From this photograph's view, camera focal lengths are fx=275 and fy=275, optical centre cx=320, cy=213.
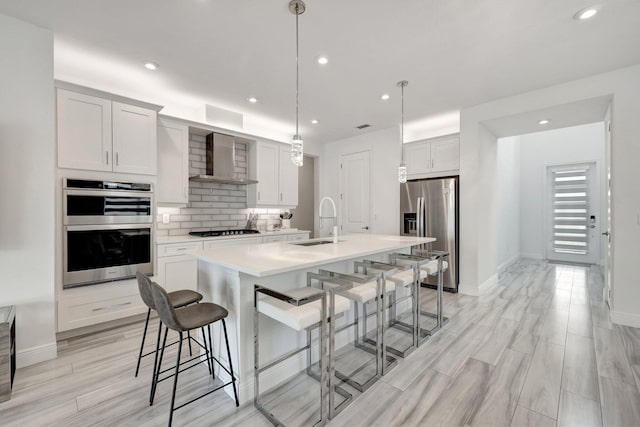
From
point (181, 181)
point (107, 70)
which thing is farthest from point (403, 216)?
point (107, 70)

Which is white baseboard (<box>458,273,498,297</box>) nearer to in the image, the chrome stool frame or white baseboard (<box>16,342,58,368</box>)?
the chrome stool frame

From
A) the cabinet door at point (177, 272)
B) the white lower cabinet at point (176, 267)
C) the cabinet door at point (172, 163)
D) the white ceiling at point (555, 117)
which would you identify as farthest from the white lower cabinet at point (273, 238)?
the white ceiling at point (555, 117)

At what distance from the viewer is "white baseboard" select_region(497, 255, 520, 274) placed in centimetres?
542

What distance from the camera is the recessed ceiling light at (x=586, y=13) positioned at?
199cm

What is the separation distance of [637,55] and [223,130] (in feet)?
15.4

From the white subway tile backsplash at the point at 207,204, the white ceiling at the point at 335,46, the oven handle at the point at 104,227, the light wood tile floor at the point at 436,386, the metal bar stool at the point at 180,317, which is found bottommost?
the light wood tile floor at the point at 436,386

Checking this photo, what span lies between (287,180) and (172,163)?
1942 mm

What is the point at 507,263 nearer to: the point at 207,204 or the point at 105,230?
the point at 207,204

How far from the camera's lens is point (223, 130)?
406cm

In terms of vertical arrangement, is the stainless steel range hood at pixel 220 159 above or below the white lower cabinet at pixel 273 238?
above

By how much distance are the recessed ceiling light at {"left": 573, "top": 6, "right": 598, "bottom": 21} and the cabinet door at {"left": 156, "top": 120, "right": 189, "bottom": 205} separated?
13.3ft

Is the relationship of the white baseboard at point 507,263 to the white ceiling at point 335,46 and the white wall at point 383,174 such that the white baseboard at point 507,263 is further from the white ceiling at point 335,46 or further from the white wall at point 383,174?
the white ceiling at point 335,46

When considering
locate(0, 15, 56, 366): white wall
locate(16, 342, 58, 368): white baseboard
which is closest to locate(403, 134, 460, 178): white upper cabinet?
locate(0, 15, 56, 366): white wall

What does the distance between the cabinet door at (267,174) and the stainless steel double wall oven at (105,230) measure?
179 centimetres
